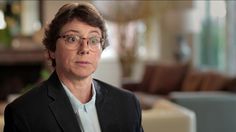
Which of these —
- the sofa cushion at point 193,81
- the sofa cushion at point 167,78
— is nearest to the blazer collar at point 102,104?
the sofa cushion at point 193,81

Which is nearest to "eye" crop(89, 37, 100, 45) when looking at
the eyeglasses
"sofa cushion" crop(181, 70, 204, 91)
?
the eyeglasses

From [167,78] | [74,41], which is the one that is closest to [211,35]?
[167,78]

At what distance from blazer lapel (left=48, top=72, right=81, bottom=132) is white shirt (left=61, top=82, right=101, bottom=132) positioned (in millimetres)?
18

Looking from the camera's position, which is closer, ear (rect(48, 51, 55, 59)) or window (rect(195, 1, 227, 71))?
ear (rect(48, 51, 55, 59))

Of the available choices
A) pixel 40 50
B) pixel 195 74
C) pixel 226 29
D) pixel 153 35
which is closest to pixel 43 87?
pixel 195 74

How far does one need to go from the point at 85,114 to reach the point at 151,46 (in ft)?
21.5

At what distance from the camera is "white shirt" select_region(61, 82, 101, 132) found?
1.61m

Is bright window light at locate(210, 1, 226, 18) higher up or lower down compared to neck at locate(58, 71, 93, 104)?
higher up

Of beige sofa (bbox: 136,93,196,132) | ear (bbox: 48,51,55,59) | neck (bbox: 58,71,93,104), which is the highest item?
ear (bbox: 48,51,55,59)

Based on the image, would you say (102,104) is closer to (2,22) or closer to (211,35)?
(2,22)

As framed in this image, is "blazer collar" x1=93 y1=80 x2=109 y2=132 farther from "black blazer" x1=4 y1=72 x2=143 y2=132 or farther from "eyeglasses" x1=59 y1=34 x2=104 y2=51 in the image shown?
"eyeglasses" x1=59 y1=34 x2=104 y2=51

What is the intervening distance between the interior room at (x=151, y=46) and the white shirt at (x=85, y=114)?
2.54 metres

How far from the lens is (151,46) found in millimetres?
8117

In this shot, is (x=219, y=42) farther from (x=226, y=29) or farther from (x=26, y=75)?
(x=26, y=75)
